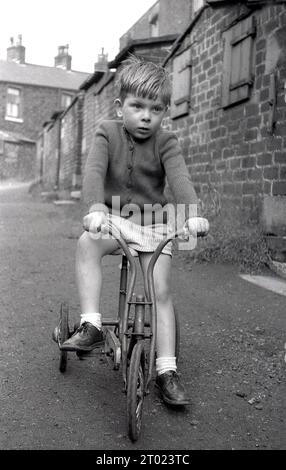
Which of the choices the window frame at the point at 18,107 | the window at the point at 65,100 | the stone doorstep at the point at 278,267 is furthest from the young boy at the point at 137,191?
the window at the point at 65,100

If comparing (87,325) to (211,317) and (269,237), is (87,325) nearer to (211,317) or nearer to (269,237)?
(211,317)

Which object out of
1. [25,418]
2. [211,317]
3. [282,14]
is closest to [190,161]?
[282,14]

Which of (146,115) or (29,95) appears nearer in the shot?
(146,115)

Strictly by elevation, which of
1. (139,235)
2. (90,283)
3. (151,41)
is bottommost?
(90,283)

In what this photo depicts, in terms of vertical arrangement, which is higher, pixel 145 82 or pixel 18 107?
pixel 18 107

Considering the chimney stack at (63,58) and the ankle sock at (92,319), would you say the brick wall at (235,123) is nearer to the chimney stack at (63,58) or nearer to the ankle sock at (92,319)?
the ankle sock at (92,319)

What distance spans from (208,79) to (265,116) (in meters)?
2.27

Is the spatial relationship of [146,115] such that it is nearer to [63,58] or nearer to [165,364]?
[165,364]

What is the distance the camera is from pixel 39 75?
134ft

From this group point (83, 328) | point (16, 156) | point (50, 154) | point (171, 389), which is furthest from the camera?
point (16, 156)

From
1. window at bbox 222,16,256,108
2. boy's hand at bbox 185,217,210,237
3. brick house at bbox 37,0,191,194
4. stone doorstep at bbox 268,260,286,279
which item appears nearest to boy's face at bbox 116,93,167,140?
boy's hand at bbox 185,217,210,237

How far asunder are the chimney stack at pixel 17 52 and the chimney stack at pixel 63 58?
303 cm

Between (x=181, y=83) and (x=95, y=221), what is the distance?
8052 mm

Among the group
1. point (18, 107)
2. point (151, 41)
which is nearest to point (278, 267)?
point (151, 41)
